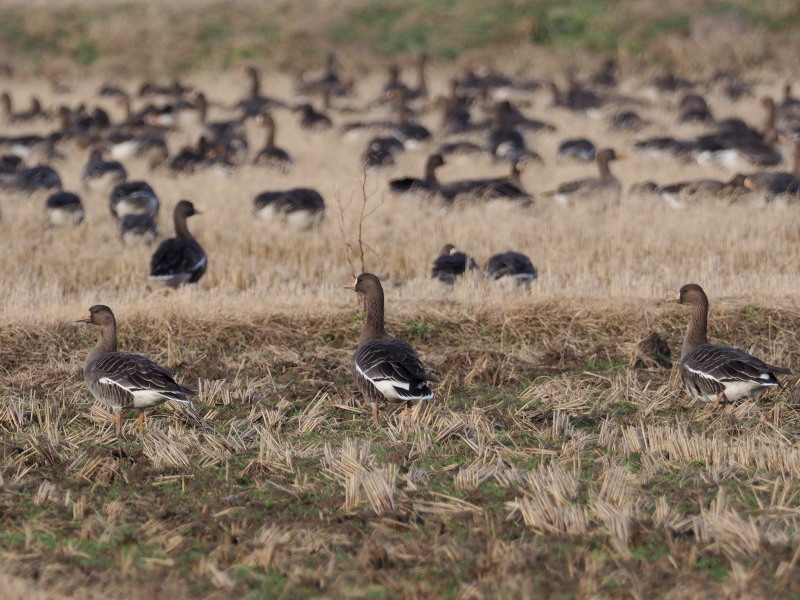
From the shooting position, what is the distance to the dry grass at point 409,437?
5.71m

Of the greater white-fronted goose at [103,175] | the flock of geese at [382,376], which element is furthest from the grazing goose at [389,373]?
the greater white-fronted goose at [103,175]

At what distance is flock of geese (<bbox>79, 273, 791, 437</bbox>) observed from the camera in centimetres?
803

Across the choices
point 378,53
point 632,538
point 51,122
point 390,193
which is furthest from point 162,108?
point 632,538

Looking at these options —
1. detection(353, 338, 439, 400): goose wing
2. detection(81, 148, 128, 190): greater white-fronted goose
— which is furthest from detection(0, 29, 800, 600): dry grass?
detection(81, 148, 128, 190): greater white-fronted goose

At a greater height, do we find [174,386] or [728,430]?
[174,386]

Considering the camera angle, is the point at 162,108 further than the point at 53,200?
Yes

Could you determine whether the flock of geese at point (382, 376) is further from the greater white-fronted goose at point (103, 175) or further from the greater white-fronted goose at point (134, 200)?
the greater white-fronted goose at point (103, 175)

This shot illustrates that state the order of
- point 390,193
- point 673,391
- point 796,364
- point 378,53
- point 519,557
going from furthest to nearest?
point 378,53 < point 390,193 < point 796,364 < point 673,391 < point 519,557

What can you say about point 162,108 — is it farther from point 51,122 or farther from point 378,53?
point 378,53

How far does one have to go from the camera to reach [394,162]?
21.8 meters

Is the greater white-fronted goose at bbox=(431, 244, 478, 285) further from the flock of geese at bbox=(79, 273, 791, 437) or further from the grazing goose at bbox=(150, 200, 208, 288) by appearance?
the flock of geese at bbox=(79, 273, 791, 437)

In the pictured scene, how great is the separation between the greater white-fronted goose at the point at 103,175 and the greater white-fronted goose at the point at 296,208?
14.4ft

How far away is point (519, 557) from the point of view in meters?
5.71

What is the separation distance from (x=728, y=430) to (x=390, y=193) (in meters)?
11.6
